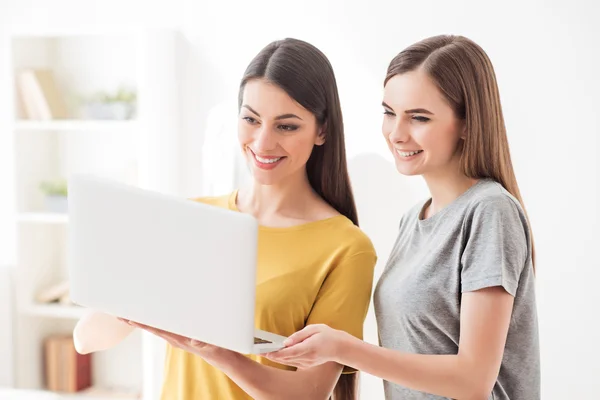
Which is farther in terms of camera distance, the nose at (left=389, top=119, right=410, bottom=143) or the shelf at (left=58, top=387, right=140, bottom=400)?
the shelf at (left=58, top=387, right=140, bottom=400)

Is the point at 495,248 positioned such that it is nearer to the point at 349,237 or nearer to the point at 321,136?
the point at 349,237

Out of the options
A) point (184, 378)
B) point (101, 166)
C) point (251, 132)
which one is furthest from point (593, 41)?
point (101, 166)

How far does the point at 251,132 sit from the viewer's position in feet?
5.34

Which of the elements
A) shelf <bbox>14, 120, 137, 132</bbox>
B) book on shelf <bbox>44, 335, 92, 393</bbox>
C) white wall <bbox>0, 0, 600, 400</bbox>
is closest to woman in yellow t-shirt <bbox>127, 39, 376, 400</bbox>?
white wall <bbox>0, 0, 600, 400</bbox>

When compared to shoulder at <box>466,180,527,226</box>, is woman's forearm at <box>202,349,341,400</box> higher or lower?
lower

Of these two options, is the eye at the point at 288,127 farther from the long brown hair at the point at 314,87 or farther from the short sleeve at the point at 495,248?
the short sleeve at the point at 495,248

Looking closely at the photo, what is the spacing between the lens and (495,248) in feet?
4.28

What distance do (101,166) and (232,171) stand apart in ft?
3.10

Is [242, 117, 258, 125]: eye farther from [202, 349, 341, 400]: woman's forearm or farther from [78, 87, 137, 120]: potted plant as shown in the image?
[78, 87, 137, 120]: potted plant

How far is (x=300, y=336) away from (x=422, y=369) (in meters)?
0.24

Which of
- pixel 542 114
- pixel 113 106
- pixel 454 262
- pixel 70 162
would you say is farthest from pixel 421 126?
pixel 70 162

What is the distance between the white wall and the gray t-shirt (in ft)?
4.59

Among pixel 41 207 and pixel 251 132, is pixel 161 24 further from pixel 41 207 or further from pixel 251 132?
pixel 251 132

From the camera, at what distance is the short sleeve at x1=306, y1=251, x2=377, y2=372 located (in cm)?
158
